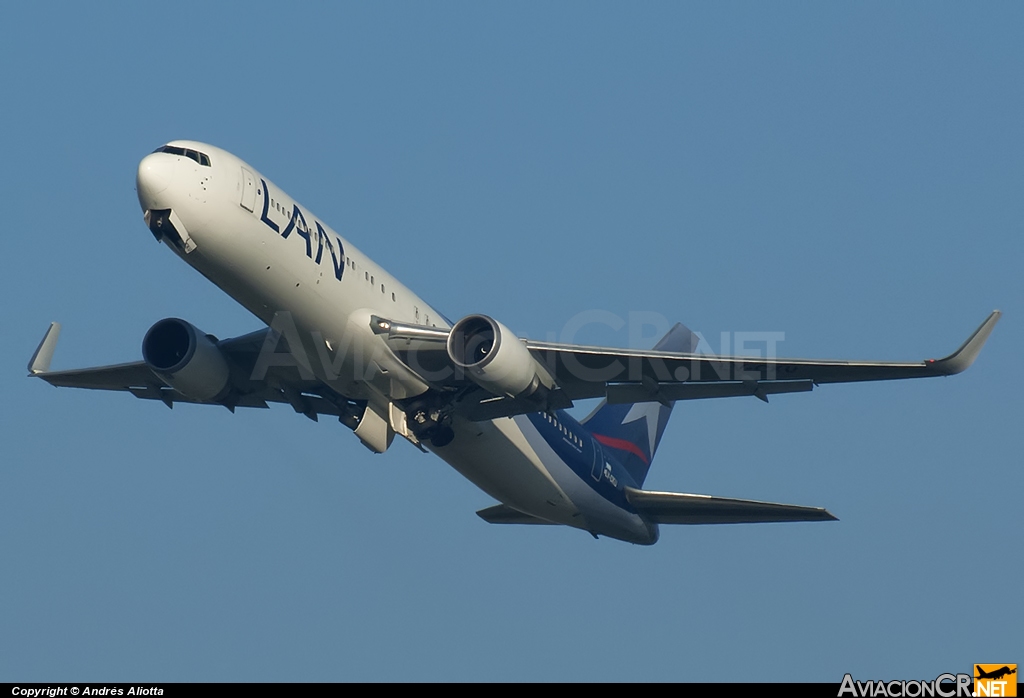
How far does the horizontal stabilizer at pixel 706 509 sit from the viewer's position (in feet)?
122

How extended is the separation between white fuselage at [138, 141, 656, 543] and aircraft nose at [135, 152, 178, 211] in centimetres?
2

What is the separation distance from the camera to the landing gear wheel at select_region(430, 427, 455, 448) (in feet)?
113

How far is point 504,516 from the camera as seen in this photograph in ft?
138

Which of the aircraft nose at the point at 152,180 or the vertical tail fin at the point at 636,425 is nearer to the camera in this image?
the aircraft nose at the point at 152,180

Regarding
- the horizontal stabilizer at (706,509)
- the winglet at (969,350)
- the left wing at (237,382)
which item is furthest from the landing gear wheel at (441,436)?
the winglet at (969,350)

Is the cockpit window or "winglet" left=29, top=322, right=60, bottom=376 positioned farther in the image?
"winglet" left=29, top=322, right=60, bottom=376

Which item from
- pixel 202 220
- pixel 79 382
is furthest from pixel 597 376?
pixel 79 382

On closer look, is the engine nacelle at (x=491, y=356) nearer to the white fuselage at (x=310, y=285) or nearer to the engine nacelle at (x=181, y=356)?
the white fuselage at (x=310, y=285)

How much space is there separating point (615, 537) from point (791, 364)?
11208 millimetres

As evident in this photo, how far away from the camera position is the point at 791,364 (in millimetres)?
32688

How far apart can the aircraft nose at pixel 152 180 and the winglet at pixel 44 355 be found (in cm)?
1243

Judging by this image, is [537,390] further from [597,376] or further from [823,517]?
[823,517]

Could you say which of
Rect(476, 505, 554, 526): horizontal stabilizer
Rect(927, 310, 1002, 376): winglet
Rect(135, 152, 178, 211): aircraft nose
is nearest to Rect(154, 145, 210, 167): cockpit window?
Rect(135, 152, 178, 211): aircraft nose

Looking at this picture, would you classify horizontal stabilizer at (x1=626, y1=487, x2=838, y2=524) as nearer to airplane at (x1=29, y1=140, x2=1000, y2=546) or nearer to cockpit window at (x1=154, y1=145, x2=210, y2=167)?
airplane at (x1=29, y1=140, x2=1000, y2=546)
